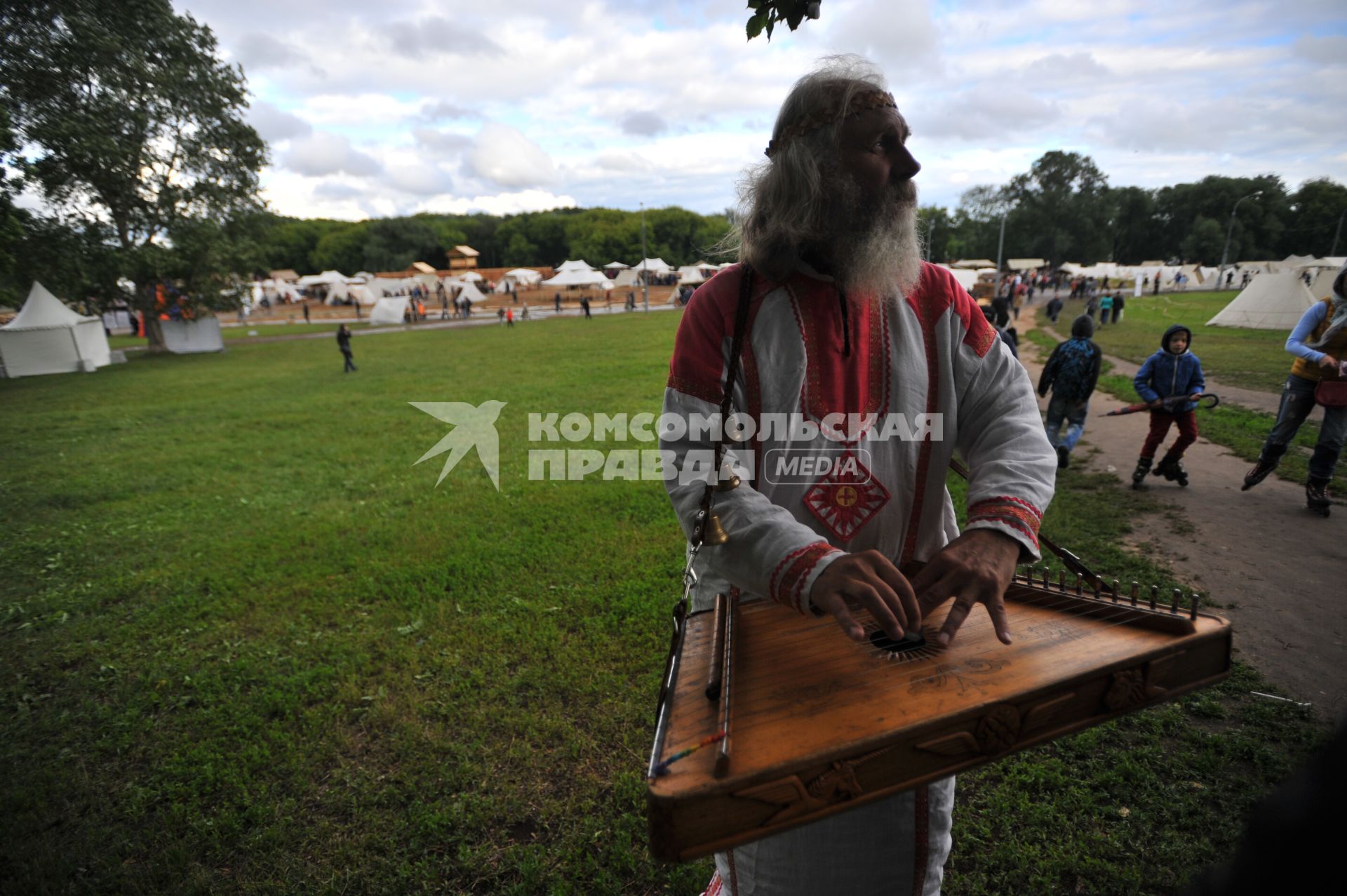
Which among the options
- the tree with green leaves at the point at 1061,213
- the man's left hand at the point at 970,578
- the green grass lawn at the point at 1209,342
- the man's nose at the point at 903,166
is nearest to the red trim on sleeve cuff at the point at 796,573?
the man's left hand at the point at 970,578

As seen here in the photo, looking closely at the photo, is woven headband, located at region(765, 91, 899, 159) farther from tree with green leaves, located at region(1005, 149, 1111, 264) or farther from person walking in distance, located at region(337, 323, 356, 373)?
tree with green leaves, located at region(1005, 149, 1111, 264)

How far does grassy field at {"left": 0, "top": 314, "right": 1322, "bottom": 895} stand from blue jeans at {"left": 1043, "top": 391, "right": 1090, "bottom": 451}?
689 millimetres

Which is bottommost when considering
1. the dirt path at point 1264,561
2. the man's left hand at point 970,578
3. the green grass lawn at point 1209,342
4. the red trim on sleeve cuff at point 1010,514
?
the dirt path at point 1264,561

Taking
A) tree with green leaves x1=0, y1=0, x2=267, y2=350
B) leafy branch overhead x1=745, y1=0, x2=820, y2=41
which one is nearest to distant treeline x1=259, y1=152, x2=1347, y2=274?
tree with green leaves x1=0, y1=0, x2=267, y2=350

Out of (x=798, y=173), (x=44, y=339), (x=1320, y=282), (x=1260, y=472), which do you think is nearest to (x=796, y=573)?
(x=798, y=173)

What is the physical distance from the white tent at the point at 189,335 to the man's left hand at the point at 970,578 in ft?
108

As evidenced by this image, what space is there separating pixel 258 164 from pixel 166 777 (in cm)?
3034

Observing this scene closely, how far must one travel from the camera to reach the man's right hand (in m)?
1.31

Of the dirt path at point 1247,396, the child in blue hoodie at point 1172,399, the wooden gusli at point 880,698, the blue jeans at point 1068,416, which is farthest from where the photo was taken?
the dirt path at point 1247,396

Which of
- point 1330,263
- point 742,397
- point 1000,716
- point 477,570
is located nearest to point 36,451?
point 477,570

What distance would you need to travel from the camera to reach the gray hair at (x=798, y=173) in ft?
5.39

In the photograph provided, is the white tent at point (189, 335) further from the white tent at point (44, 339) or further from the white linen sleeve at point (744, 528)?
the white linen sleeve at point (744, 528)

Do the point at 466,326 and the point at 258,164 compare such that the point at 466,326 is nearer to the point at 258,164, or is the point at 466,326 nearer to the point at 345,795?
the point at 258,164

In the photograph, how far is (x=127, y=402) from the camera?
15.0 m
